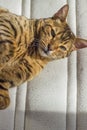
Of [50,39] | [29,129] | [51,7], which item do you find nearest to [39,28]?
[50,39]

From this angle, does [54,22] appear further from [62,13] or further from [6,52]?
[6,52]

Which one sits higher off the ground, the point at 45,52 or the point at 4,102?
the point at 45,52

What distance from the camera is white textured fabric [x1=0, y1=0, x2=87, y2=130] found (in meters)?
0.91

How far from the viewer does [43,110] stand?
0.92 meters

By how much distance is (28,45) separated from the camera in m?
0.88

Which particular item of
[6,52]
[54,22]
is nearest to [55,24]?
[54,22]

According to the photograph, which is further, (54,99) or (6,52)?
(54,99)

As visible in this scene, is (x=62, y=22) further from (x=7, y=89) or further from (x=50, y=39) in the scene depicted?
(x=7, y=89)

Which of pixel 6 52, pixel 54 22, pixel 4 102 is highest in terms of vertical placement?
pixel 54 22

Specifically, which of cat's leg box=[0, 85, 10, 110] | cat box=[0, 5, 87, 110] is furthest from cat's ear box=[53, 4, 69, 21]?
cat's leg box=[0, 85, 10, 110]

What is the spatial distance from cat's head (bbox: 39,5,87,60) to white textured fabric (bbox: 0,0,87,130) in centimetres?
10

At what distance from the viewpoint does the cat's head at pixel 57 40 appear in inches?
33.2

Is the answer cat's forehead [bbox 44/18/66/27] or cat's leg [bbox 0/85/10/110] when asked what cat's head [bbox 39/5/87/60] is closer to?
cat's forehead [bbox 44/18/66/27]

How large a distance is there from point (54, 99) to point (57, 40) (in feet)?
0.66
